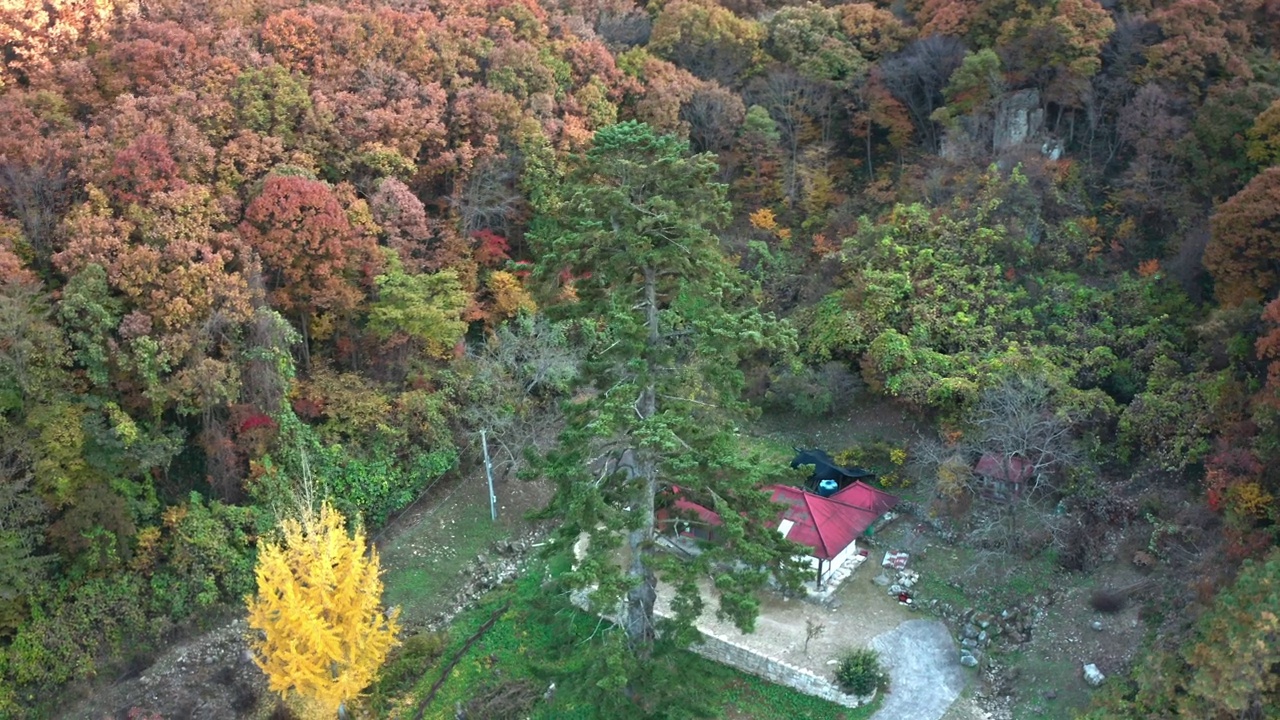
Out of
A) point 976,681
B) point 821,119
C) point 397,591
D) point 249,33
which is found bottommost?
point 976,681

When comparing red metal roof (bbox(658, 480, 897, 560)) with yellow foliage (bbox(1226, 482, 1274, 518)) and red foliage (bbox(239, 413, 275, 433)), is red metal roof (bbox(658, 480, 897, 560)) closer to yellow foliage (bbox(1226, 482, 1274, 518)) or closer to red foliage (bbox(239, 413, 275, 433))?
yellow foliage (bbox(1226, 482, 1274, 518))

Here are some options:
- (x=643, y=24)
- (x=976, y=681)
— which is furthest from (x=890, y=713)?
(x=643, y=24)

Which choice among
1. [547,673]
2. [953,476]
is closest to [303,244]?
[547,673]

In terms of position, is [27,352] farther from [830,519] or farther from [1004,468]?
[1004,468]

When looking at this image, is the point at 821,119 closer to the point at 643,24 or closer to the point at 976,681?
the point at 643,24

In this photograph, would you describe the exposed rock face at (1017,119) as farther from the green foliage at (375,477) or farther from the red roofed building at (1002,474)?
the green foliage at (375,477)
